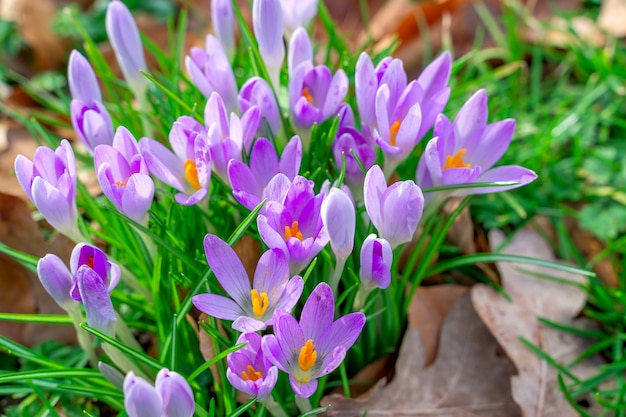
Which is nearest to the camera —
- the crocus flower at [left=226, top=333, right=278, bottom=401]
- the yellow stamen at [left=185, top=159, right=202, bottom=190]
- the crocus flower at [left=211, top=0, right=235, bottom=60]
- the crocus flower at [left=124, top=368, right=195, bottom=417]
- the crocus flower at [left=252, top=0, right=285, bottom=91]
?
the crocus flower at [left=124, top=368, right=195, bottom=417]

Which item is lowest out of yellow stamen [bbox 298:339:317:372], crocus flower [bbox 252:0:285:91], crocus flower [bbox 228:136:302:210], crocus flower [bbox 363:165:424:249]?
yellow stamen [bbox 298:339:317:372]

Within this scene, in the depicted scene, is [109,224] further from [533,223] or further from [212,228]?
[533,223]

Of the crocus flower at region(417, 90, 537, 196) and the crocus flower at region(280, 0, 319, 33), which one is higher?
the crocus flower at region(280, 0, 319, 33)

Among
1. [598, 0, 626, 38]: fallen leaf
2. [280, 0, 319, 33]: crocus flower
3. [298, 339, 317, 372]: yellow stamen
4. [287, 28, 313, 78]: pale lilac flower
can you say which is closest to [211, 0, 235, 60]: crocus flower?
[280, 0, 319, 33]: crocus flower

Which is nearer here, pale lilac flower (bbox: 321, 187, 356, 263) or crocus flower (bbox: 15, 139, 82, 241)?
pale lilac flower (bbox: 321, 187, 356, 263)

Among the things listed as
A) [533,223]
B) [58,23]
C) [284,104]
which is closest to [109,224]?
[284,104]

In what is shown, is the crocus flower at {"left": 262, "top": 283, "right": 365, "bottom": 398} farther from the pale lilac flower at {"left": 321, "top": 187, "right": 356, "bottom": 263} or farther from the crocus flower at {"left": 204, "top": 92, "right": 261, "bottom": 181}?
the crocus flower at {"left": 204, "top": 92, "right": 261, "bottom": 181}
